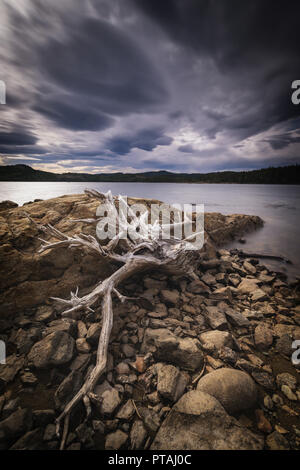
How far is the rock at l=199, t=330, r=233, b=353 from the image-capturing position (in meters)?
2.96

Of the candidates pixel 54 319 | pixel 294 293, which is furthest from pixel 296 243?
pixel 54 319

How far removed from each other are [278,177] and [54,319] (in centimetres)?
8042

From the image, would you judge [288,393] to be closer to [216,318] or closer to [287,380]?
[287,380]

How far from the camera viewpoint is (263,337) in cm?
323

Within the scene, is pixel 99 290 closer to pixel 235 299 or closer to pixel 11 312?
pixel 11 312

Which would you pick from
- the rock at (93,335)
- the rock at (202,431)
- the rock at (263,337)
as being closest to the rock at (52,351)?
the rock at (93,335)

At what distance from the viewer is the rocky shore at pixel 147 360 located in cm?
193

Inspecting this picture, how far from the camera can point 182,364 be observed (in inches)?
106

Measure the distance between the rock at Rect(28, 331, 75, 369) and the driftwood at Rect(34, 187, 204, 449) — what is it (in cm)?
39

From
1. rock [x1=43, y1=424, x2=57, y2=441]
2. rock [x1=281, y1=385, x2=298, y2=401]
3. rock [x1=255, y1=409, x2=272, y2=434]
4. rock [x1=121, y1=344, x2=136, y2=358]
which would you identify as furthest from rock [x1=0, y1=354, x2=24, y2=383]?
rock [x1=281, y1=385, x2=298, y2=401]

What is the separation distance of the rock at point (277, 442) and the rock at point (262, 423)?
3.8 inches

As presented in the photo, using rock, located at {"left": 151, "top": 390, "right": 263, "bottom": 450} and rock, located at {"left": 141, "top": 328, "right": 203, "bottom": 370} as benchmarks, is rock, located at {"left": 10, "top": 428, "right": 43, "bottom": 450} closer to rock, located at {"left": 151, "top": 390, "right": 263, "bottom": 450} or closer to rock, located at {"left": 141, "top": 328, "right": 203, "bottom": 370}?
rock, located at {"left": 151, "top": 390, "right": 263, "bottom": 450}

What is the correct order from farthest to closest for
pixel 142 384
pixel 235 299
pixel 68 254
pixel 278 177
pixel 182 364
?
pixel 278 177, pixel 235 299, pixel 68 254, pixel 182 364, pixel 142 384

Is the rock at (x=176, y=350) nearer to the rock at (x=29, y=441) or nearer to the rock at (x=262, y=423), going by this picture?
the rock at (x=262, y=423)
